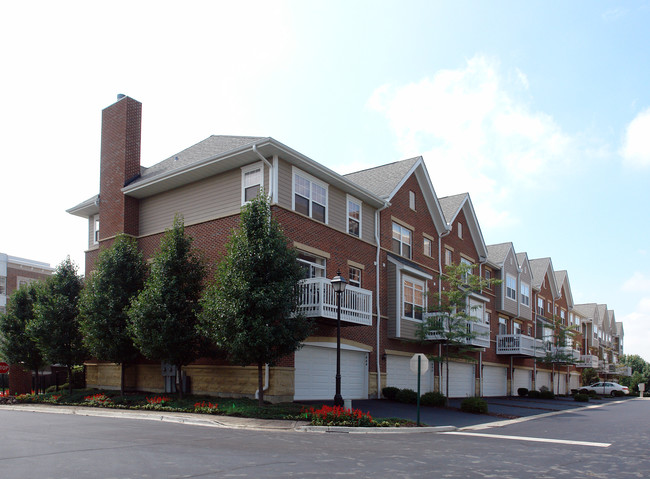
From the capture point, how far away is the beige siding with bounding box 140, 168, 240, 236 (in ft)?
74.7

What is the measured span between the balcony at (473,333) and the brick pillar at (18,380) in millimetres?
20080

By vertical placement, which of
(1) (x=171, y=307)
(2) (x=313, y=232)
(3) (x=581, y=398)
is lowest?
(3) (x=581, y=398)

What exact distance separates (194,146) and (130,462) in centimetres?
2032

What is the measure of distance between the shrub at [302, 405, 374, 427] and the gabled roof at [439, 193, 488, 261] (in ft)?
62.8

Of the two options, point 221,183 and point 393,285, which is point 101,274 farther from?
point 393,285

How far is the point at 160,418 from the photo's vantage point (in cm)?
1720

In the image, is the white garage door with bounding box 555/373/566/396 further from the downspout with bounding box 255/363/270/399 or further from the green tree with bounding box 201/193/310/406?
the green tree with bounding box 201/193/310/406

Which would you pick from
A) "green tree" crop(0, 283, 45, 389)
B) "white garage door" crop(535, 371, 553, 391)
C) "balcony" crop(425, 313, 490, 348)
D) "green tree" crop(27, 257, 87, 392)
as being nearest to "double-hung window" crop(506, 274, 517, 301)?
"balcony" crop(425, 313, 490, 348)

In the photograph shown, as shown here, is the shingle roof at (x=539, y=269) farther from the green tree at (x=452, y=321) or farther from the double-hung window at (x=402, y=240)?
the green tree at (x=452, y=321)

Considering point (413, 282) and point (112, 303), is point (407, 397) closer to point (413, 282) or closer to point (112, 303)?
point (413, 282)

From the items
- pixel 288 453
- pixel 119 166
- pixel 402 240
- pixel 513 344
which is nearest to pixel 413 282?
pixel 402 240

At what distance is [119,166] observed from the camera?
26.4 m

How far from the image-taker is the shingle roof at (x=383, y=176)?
28297 mm

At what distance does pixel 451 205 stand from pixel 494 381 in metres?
14.0
